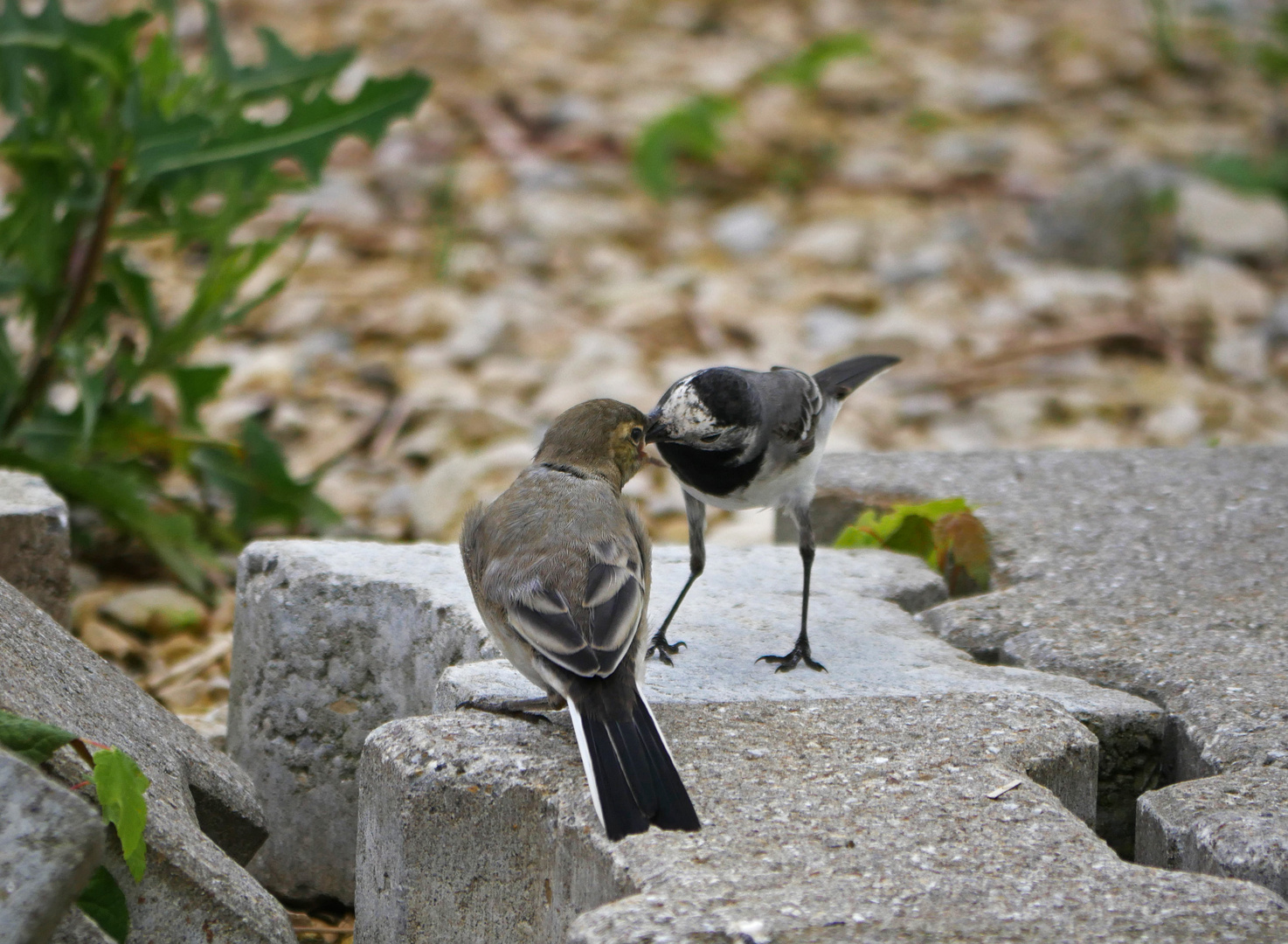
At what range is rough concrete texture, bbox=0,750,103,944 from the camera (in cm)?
194

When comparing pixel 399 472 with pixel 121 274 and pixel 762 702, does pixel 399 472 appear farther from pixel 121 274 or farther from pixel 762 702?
pixel 762 702

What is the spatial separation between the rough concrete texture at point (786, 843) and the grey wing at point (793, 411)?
0.88m

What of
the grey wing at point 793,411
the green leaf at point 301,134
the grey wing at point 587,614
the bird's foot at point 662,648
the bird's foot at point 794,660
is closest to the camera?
the grey wing at point 587,614

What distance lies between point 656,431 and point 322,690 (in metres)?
0.92

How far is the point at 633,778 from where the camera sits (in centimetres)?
228

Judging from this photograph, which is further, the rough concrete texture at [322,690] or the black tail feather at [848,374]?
the black tail feather at [848,374]

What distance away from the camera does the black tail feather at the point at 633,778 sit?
222cm

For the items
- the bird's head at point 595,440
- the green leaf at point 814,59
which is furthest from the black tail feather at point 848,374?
the green leaf at point 814,59

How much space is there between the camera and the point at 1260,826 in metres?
2.38

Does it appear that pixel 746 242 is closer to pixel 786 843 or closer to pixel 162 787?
pixel 162 787

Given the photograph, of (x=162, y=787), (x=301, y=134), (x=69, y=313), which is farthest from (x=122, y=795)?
(x=301, y=134)

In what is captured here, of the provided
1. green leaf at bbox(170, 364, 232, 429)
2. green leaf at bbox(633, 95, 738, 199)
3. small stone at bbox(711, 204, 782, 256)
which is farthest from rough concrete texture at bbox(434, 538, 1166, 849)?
green leaf at bbox(633, 95, 738, 199)

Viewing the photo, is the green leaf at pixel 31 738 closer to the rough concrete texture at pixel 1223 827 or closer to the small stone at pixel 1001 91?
the rough concrete texture at pixel 1223 827

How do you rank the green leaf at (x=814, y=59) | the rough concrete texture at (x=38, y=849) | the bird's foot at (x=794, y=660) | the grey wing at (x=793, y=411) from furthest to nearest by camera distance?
the green leaf at (x=814, y=59) < the grey wing at (x=793, y=411) < the bird's foot at (x=794, y=660) < the rough concrete texture at (x=38, y=849)
